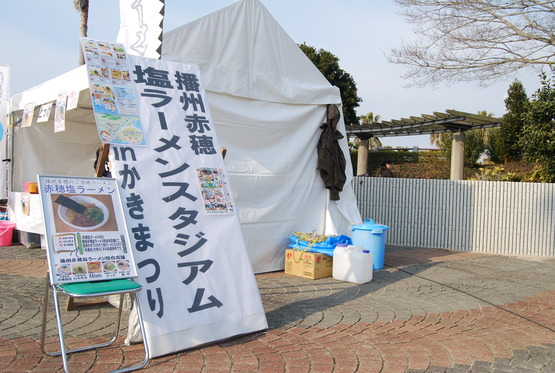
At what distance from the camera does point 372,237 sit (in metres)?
7.25

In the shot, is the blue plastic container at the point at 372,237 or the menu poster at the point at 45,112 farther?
the blue plastic container at the point at 372,237

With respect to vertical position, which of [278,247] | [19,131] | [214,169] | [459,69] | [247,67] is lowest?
[278,247]

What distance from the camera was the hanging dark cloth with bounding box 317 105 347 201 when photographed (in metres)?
7.59

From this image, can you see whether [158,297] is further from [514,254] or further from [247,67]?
[514,254]

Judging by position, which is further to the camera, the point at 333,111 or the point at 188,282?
the point at 333,111

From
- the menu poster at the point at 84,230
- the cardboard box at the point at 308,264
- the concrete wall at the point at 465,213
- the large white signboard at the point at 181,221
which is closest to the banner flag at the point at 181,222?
the large white signboard at the point at 181,221

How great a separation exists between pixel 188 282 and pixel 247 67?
12.3 ft

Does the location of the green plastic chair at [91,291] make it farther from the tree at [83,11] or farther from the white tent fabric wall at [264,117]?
the tree at [83,11]

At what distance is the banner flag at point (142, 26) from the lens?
512 centimetres

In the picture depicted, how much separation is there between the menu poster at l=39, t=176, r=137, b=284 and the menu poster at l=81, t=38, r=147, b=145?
461mm

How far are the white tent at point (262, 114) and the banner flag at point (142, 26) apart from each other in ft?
1.59

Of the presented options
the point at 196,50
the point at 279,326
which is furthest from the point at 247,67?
the point at 279,326

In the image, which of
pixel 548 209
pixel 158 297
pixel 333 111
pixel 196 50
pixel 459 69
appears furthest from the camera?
pixel 459 69

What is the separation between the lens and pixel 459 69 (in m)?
11.7
